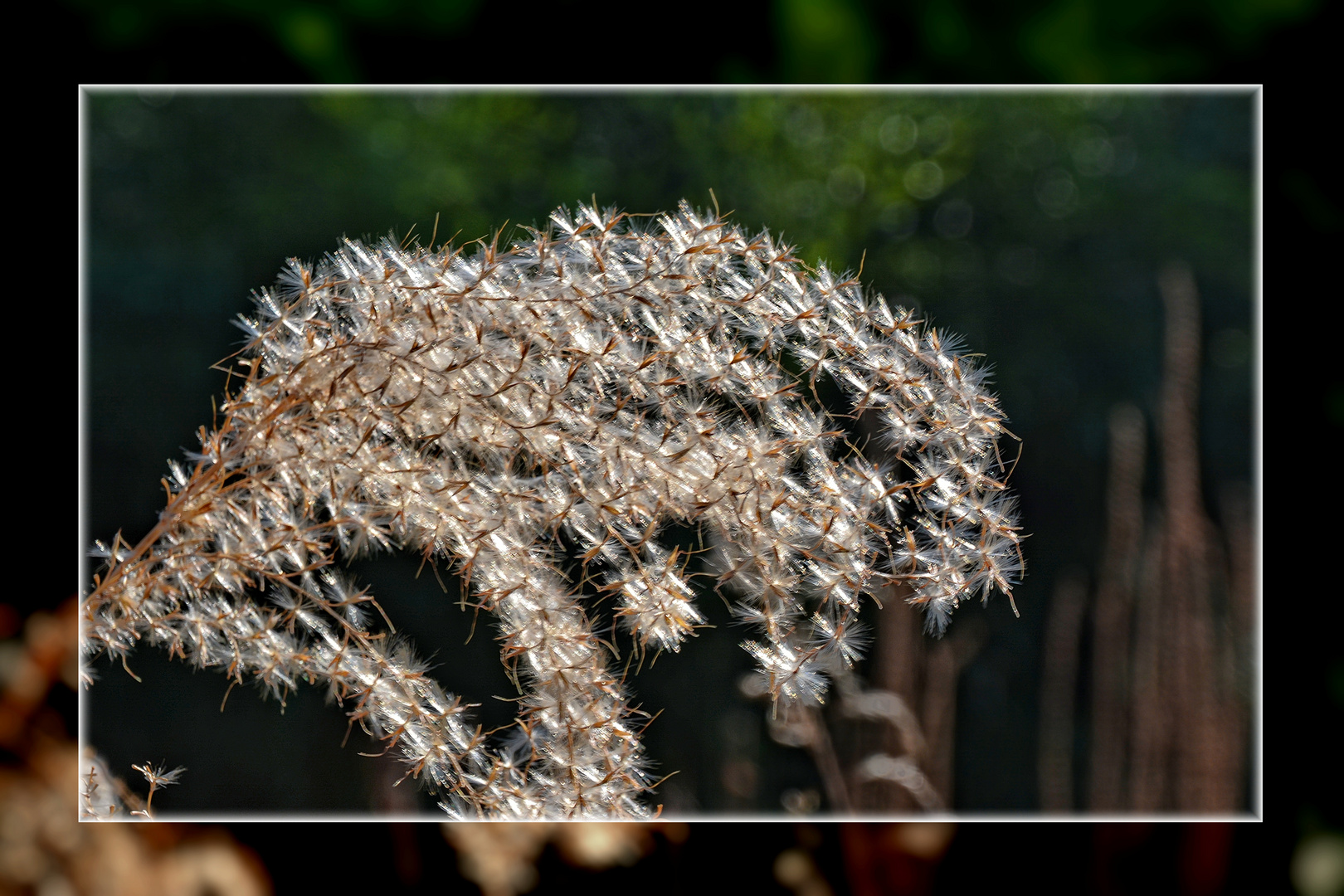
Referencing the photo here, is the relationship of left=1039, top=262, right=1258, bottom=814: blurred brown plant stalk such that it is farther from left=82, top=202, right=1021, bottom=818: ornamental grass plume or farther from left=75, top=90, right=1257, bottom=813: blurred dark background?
left=82, top=202, right=1021, bottom=818: ornamental grass plume

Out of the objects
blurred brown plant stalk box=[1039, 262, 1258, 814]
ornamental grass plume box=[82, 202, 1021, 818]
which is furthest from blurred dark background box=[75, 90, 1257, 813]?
ornamental grass plume box=[82, 202, 1021, 818]

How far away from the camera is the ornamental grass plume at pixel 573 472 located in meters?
0.88

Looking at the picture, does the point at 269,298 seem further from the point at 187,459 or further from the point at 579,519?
the point at 579,519

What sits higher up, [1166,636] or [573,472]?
[573,472]

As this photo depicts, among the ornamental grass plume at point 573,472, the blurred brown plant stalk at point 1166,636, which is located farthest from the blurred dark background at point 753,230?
the ornamental grass plume at point 573,472

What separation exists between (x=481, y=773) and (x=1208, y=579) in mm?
2096

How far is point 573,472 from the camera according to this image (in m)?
0.90

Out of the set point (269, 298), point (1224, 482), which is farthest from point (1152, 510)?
point (269, 298)

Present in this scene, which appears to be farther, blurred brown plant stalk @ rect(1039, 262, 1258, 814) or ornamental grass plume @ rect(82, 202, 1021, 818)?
blurred brown plant stalk @ rect(1039, 262, 1258, 814)

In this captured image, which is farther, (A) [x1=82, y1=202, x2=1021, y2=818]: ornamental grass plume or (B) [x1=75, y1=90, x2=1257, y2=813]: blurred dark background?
(B) [x1=75, y1=90, x2=1257, y2=813]: blurred dark background

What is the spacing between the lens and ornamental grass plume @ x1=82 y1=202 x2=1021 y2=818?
2.88 feet

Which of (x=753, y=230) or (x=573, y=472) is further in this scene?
(x=753, y=230)

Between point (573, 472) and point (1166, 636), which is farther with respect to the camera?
point (1166, 636)

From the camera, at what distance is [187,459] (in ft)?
3.25
